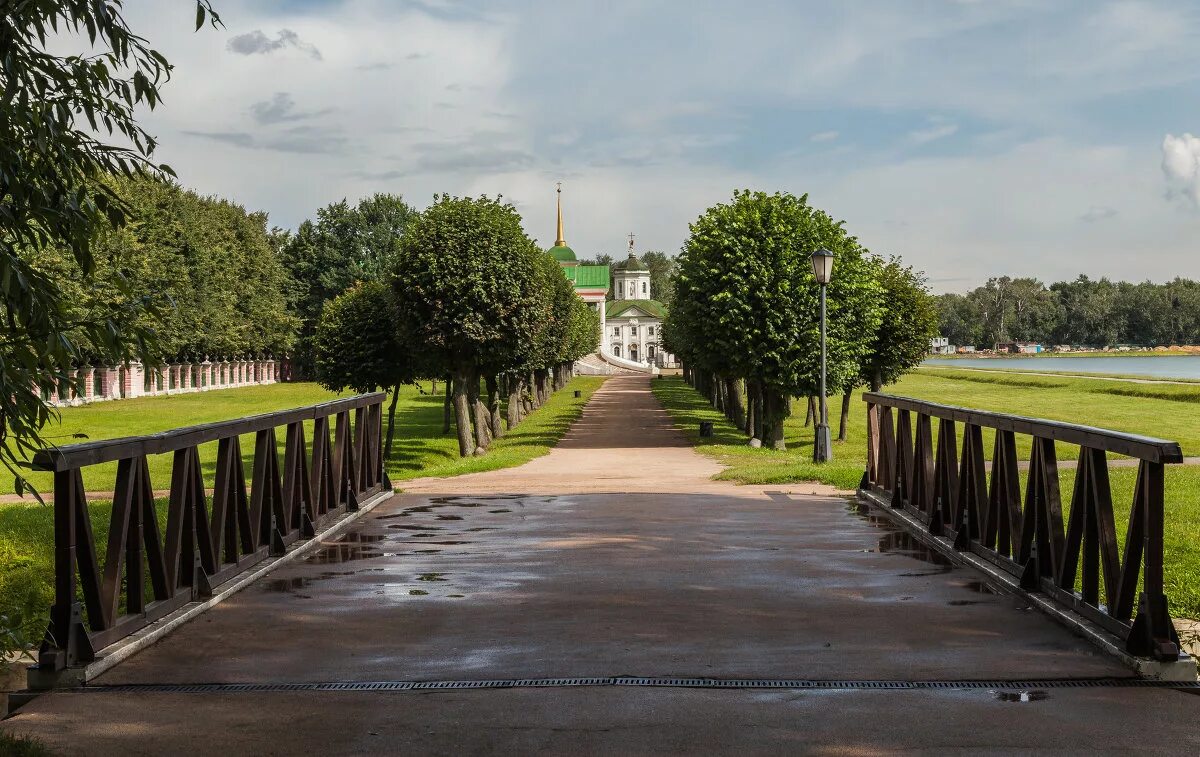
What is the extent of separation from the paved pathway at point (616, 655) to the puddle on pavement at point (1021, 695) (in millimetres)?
23

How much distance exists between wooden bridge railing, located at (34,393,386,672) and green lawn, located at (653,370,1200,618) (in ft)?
21.0

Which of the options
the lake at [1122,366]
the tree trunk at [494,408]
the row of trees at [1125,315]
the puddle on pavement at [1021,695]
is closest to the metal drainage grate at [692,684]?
the puddle on pavement at [1021,695]

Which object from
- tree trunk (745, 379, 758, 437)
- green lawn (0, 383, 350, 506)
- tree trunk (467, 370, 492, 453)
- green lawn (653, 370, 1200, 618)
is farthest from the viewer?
tree trunk (745, 379, 758, 437)

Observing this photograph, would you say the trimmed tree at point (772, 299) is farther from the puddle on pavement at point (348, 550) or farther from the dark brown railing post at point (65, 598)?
the dark brown railing post at point (65, 598)

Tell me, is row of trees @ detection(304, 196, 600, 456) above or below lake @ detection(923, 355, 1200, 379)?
above

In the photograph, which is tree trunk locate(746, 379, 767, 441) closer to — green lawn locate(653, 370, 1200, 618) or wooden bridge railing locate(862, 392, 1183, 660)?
green lawn locate(653, 370, 1200, 618)

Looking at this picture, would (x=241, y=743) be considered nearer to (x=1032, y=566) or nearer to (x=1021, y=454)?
(x=1032, y=566)

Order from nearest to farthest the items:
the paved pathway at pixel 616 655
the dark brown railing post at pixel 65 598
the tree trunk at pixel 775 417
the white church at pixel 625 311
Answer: the paved pathway at pixel 616 655, the dark brown railing post at pixel 65 598, the tree trunk at pixel 775 417, the white church at pixel 625 311

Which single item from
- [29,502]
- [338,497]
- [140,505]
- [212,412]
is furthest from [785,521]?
[212,412]

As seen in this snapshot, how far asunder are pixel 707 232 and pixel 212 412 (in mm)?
29334

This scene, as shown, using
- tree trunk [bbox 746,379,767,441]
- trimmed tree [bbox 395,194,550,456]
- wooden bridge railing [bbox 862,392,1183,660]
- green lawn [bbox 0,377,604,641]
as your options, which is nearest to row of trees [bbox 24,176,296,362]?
green lawn [bbox 0,377,604,641]

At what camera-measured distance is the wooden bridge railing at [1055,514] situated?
20.5ft

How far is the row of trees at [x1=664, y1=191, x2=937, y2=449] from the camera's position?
1297 inches

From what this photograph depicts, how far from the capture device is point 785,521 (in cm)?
1266
